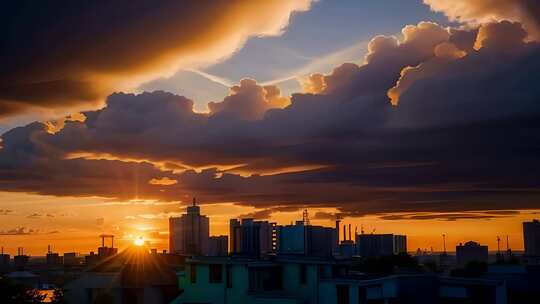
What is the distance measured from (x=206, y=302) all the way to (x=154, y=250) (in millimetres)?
28885

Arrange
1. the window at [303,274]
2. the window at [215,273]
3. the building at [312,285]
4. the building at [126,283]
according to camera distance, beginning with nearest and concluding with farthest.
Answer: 1. the building at [312,285]
2. the window at [303,274]
3. the window at [215,273]
4. the building at [126,283]

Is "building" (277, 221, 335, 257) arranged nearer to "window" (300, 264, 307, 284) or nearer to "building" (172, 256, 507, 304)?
"building" (172, 256, 507, 304)

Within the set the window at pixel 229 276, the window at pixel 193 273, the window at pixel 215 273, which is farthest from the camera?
the window at pixel 193 273

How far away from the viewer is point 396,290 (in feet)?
190

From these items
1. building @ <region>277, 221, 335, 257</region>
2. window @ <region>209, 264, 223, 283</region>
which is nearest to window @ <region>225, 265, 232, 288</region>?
window @ <region>209, 264, 223, 283</region>

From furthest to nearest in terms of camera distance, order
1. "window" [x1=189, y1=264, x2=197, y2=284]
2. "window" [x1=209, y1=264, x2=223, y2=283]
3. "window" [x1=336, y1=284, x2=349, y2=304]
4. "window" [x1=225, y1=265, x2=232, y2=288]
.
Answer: "window" [x1=189, y1=264, x2=197, y2=284] → "window" [x1=209, y1=264, x2=223, y2=283] → "window" [x1=225, y1=265, x2=232, y2=288] → "window" [x1=336, y1=284, x2=349, y2=304]

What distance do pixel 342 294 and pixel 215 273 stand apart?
11935mm

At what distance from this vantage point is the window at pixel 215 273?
208ft

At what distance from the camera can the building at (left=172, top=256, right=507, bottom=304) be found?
58.1 m

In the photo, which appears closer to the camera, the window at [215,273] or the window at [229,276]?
the window at [229,276]

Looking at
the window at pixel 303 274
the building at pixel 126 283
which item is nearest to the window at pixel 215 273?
the window at pixel 303 274

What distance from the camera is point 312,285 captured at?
6100cm

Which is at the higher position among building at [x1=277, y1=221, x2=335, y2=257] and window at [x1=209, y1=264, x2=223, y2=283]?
building at [x1=277, y1=221, x2=335, y2=257]

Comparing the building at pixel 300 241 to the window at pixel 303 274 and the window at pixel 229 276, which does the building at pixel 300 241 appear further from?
the window at pixel 229 276
